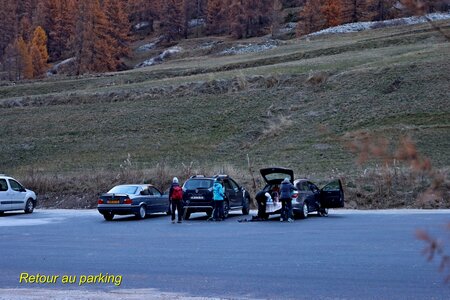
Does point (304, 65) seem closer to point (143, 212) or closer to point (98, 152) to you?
point (98, 152)

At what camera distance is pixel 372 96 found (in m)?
56.8

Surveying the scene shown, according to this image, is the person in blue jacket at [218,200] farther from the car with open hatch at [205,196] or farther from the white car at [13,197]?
the white car at [13,197]

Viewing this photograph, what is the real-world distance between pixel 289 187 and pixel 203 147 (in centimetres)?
2790

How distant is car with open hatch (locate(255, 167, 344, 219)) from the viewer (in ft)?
83.7

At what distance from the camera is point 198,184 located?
27641 millimetres

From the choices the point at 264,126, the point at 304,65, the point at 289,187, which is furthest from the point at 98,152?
the point at 289,187

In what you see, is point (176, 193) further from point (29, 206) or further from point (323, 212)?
point (29, 206)

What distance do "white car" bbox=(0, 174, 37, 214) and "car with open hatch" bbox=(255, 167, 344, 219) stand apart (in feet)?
36.3

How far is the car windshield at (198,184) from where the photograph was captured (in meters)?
27.3

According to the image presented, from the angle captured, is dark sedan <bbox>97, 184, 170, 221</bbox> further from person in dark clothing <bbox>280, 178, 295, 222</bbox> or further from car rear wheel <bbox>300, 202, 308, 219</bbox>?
car rear wheel <bbox>300, 202, 308, 219</bbox>

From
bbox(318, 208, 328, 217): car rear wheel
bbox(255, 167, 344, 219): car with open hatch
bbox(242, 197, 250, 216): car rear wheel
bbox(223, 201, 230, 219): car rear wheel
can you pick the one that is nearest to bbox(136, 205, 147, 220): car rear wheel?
bbox(223, 201, 230, 219): car rear wheel

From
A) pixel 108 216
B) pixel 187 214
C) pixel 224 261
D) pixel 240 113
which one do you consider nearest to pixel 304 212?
pixel 187 214

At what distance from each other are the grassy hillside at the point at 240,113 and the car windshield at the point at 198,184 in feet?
33.6

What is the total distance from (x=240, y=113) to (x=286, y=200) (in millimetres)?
34610
